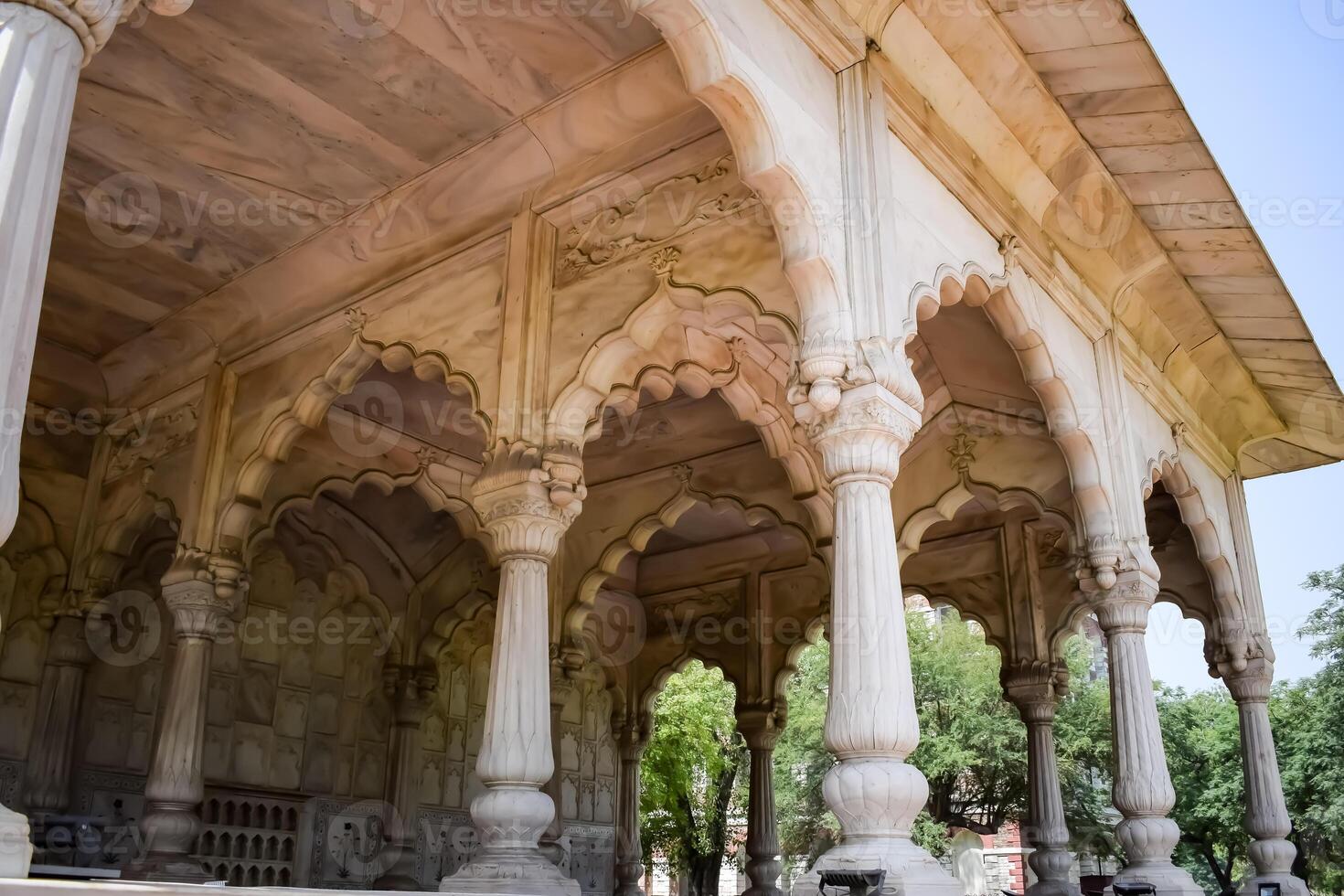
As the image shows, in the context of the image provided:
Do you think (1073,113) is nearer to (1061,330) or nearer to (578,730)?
(1061,330)

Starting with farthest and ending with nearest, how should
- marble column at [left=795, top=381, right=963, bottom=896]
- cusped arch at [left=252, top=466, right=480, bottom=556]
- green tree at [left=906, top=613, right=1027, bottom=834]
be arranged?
green tree at [left=906, top=613, right=1027, bottom=834] < cusped arch at [left=252, top=466, right=480, bottom=556] < marble column at [left=795, top=381, right=963, bottom=896]

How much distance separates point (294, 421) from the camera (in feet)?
29.3

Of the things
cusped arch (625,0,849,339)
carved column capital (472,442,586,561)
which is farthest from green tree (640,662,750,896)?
cusped arch (625,0,849,339)

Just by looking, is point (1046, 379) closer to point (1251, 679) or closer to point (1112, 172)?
point (1112, 172)

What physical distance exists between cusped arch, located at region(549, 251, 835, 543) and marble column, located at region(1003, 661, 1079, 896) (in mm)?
4281

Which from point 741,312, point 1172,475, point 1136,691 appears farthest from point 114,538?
point 1172,475

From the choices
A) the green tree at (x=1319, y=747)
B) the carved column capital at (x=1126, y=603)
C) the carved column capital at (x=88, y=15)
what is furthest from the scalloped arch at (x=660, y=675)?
the carved column capital at (x=88, y=15)

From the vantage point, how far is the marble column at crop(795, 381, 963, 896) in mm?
4996

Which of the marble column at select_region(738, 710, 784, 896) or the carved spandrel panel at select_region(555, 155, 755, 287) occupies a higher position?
the carved spandrel panel at select_region(555, 155, 755, 287)

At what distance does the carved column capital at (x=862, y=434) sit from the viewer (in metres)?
5.62

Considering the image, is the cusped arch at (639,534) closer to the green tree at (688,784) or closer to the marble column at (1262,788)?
the marble column at (1262,788)

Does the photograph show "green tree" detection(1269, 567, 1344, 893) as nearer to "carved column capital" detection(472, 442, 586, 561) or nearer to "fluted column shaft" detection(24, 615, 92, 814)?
"carved column capital" detection(472, 442, 586, 561)

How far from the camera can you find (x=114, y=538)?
1029 cm

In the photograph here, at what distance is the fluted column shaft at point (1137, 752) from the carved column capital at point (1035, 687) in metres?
3.60
